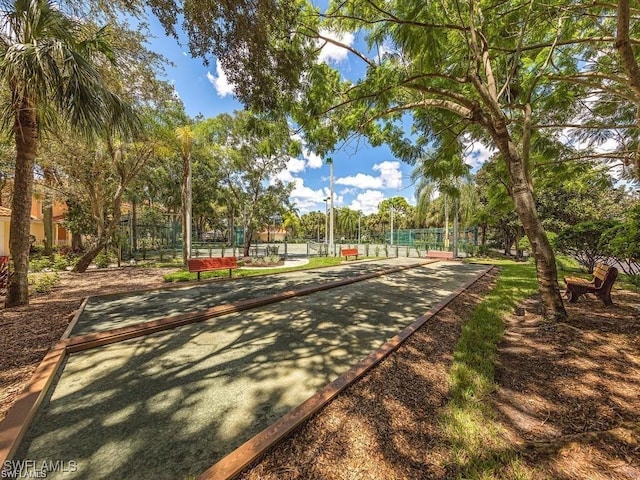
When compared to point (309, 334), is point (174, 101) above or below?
above

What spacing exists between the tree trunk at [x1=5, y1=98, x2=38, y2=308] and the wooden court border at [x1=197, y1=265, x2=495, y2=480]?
689cm

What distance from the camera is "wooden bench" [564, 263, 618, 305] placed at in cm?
508

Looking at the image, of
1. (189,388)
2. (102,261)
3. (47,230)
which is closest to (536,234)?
(189,388)

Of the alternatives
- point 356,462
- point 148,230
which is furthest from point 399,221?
point 356,462

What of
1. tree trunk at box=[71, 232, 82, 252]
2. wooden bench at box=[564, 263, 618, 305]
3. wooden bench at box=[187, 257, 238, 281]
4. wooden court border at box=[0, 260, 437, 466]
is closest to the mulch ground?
wooden court border at box=[0, 260, 437, 466]

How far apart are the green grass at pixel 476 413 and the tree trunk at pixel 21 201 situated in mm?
8157

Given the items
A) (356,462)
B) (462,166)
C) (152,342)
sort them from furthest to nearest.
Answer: (462,166) → (152,342) → (356,462)

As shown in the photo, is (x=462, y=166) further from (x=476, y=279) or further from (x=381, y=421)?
(x=381, y=421)

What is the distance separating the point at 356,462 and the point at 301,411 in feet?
1.91

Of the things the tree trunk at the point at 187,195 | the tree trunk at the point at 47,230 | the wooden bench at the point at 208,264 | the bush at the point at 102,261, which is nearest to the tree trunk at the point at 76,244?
the tree trunk at the point at 47,230

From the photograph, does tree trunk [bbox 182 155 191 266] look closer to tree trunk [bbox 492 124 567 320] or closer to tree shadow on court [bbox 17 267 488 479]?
tree shadow on court [bbox 17 267 488 479]

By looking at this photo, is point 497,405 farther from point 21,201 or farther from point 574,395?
point 21,201

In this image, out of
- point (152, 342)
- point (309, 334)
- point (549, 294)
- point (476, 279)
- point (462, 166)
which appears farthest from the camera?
point (476, 279)

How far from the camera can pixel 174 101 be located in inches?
426
